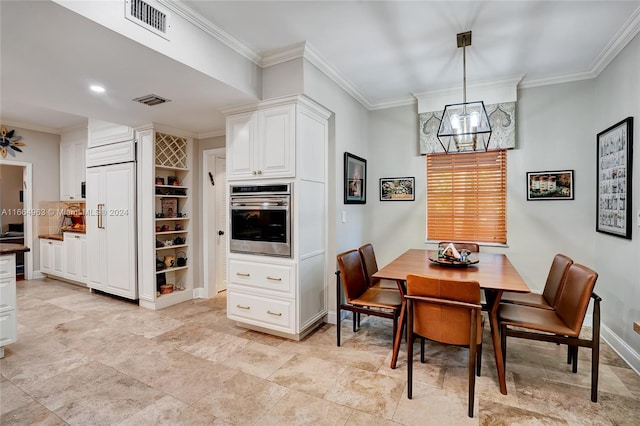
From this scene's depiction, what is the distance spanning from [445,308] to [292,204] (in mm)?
1572

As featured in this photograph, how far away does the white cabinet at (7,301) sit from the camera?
265 centimetres

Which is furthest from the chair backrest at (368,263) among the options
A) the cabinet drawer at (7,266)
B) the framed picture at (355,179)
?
the cabinet drawer at (7,266)

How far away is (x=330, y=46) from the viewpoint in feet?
9.14

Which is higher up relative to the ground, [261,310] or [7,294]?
[7,294]

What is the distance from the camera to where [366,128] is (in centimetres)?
426

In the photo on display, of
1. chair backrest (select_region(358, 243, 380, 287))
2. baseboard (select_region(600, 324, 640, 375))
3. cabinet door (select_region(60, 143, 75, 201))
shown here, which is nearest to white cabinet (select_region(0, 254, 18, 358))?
chair backrest (select_region(358, 243, 380, 287))

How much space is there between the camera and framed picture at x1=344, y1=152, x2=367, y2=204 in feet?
11.9

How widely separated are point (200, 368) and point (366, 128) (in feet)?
11.2

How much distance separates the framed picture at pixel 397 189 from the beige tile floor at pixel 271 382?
5.64 ft

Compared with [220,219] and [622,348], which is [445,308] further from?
[220,219]

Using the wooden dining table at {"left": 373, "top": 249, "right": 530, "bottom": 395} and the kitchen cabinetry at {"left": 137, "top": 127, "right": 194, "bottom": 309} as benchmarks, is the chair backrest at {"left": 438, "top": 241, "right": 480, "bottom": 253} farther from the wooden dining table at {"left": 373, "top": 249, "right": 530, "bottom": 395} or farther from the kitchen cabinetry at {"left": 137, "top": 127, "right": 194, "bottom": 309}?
the kitchen cabinetry at {"left": 137, "top": 127, "right": 194, "bottom": 309}

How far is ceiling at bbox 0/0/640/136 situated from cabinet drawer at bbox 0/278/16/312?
1651mm

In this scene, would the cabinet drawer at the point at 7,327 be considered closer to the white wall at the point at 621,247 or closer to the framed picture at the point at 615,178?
the white wall at the point at 621,247

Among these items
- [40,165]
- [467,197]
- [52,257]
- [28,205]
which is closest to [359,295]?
[467,197]
